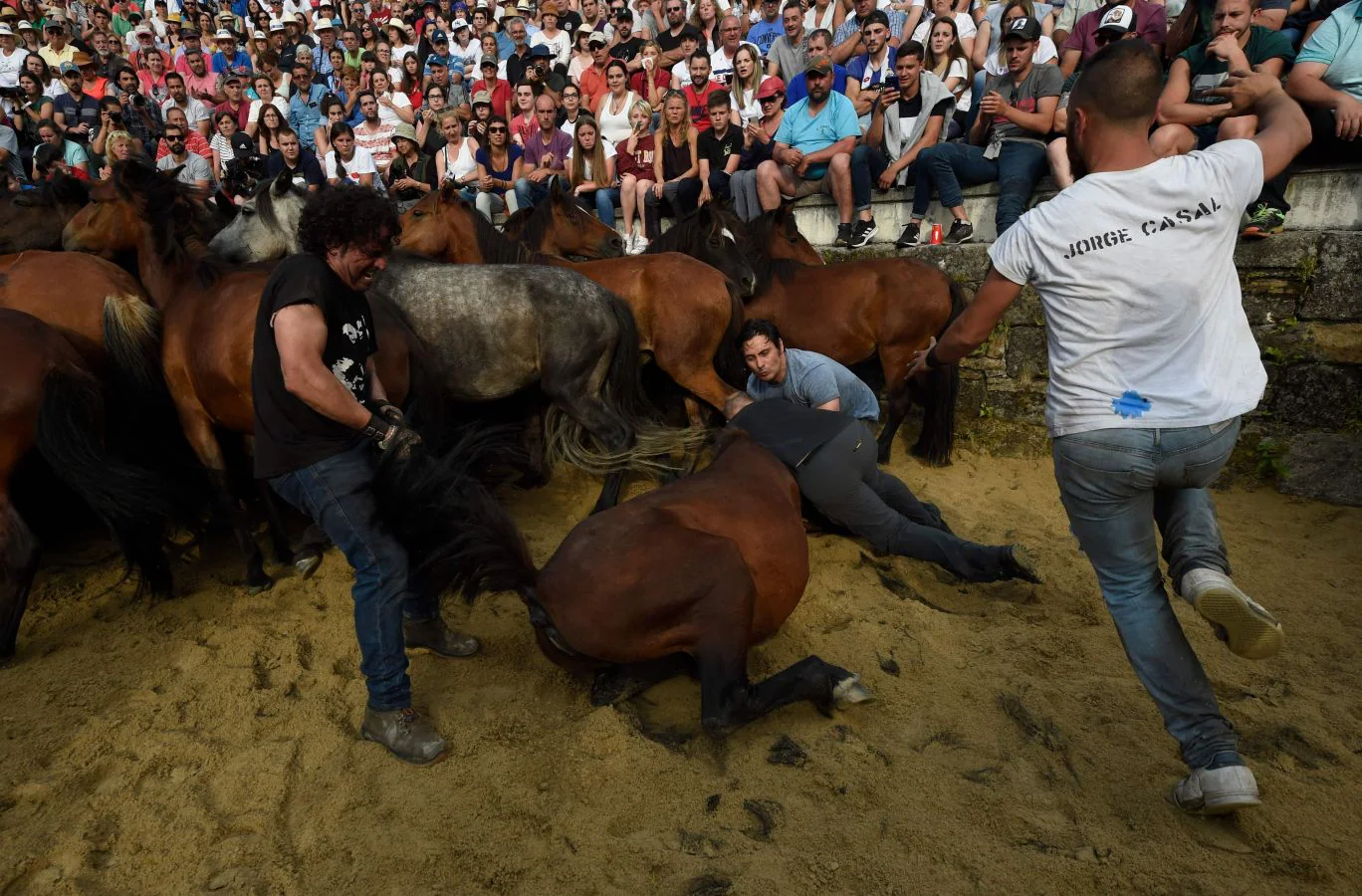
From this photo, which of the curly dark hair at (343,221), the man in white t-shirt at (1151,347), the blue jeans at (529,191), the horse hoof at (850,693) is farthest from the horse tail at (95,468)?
the blue jeans at (529,191)

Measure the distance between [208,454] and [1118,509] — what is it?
4.59m

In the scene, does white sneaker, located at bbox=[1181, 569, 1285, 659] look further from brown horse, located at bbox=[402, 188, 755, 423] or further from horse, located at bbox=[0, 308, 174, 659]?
horse, located at bbox=[0, 308, 174, 659]

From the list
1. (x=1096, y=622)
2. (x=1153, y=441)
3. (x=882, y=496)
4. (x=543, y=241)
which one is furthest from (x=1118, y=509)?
(x=543, y=241)

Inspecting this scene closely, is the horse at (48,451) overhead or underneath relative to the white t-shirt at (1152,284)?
underneath

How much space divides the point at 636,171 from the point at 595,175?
558mm

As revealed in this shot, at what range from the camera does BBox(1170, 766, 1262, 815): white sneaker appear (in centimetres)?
216

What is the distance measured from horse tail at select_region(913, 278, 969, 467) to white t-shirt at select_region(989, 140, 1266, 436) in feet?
11.8

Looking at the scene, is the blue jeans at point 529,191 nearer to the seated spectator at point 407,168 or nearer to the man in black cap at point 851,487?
the seated spectator at point 407,168

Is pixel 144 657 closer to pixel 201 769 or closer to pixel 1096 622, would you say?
A: pixel 201 769

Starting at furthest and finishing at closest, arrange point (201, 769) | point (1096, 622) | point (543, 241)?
1. point (543, 241)
2. point (1096, 622)
3. point (201, 769)

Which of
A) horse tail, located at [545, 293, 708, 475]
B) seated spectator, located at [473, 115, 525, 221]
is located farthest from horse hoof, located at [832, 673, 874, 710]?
seated spectator, located at [473, 115, 525, 221]

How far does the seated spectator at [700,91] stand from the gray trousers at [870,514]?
18.0ft

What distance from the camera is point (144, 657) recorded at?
361 centimetres

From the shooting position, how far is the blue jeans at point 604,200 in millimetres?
8680
